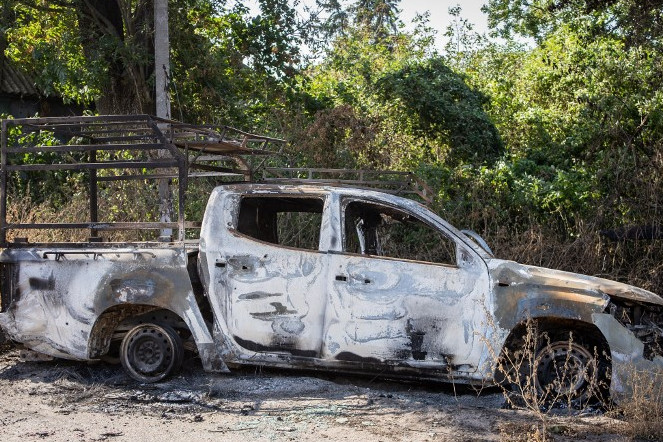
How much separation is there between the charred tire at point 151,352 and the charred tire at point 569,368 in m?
3.25

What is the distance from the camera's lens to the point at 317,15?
16.3 metres

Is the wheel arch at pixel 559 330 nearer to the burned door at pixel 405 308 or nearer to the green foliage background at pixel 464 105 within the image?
the burned door at pixel 405 308

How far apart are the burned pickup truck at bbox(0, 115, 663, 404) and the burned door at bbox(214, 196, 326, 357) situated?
0.01 metres

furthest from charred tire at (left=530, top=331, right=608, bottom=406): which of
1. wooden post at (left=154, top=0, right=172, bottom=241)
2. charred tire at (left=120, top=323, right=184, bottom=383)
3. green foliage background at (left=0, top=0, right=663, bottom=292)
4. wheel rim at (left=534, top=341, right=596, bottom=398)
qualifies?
wooden post at (left=154, top=0, right=172, bottom=241)

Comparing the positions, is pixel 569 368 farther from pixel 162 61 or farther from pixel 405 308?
pixel 162 61

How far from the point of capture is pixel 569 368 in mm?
6688

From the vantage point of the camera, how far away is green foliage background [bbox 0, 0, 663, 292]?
1202cm

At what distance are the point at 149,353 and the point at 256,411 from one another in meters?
1.64

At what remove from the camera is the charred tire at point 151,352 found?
7.46 m

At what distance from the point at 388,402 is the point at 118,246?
3037 millimetres

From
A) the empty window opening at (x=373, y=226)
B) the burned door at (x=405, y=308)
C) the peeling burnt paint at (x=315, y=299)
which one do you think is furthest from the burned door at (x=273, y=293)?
A: the empty window opening at (x=373, y=226)

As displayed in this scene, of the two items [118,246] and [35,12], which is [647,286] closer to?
[118,246]

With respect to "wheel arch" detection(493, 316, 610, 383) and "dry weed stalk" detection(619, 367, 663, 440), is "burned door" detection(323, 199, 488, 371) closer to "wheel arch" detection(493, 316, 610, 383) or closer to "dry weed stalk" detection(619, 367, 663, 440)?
"wheel arch" detection(493, 316, 610, 383)

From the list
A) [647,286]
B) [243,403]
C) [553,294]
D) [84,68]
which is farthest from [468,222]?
[84,68]
